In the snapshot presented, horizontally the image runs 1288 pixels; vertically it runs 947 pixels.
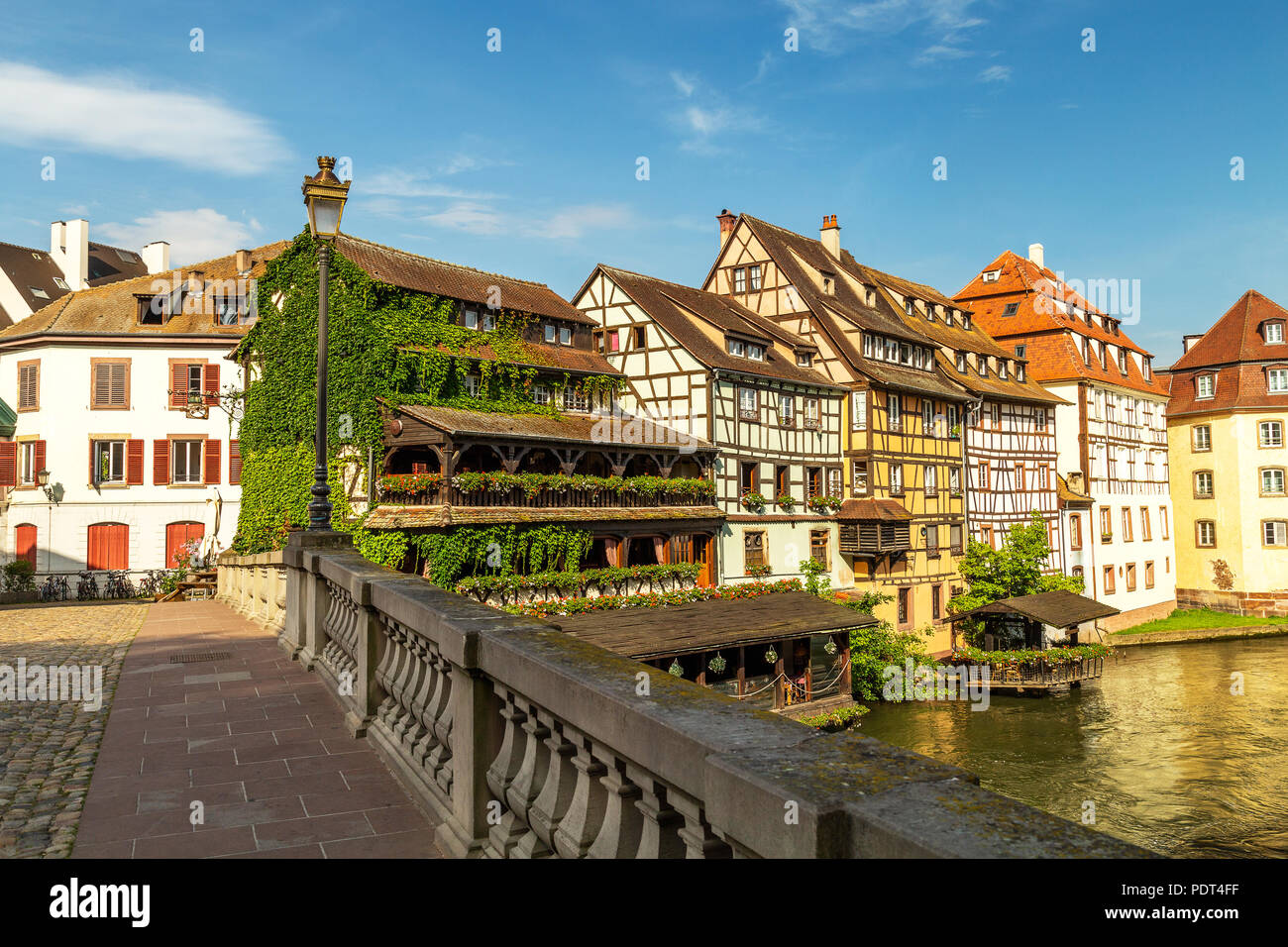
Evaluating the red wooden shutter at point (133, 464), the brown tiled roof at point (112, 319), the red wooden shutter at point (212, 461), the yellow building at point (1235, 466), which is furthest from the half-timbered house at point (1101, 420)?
the red wooden shutter at point (133, 464)

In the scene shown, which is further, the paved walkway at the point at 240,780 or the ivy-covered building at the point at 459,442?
the ivy-covered building at the point at 459,442

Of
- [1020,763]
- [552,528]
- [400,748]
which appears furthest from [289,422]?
[400,748]

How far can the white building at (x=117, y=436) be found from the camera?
33.3 m

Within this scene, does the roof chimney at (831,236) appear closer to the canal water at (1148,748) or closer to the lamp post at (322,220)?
the canal water at (1148,748)

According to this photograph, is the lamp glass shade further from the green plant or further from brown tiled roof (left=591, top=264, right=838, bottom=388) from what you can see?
the green plant

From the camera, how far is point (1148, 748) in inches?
1017

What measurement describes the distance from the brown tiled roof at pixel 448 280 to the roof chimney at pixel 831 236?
1356cm

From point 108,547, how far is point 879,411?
28326 millimetres

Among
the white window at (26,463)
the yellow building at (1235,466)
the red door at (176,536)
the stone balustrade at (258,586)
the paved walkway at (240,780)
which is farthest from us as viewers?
the yellow building at (1235,466)

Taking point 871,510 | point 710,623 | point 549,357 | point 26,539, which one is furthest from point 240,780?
point 26,539

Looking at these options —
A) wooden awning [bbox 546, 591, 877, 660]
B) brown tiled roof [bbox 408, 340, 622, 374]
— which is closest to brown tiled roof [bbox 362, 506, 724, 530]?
wooden awning [bbox 546, 591, 877, 660]

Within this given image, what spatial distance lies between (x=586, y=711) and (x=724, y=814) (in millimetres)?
871

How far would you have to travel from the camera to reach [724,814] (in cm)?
227
